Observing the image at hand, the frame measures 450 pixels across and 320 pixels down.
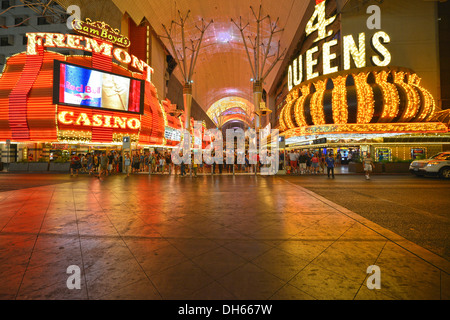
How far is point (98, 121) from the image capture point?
21703mm

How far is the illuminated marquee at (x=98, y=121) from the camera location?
67.2 feet

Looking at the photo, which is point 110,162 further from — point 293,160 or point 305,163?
point 305,163

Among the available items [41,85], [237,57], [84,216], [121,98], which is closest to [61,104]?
[41,85]

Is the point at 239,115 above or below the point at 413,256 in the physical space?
above

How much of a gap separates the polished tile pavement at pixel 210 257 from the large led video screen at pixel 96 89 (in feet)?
57.5

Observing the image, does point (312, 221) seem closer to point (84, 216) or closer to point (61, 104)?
point (84, 216)

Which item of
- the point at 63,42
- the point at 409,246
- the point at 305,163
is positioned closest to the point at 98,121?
the point at 63,42

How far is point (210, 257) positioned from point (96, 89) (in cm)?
2260

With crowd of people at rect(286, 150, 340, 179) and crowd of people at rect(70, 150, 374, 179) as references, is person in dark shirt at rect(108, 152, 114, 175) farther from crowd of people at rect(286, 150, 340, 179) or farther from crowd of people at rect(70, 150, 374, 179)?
crowd of people at rect(286, 150, 340, 179)

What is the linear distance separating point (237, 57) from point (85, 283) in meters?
46.8

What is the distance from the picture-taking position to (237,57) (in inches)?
1757

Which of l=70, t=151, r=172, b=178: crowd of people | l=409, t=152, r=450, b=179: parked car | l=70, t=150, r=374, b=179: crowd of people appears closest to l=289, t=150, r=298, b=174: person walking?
l=70, t=150, r=374, b=179: crowd of people

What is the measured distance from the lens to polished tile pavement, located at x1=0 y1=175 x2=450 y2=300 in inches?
95.0

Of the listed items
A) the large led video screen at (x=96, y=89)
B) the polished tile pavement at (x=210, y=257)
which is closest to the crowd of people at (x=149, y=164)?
the large led video screen at (x=96, y=89)
